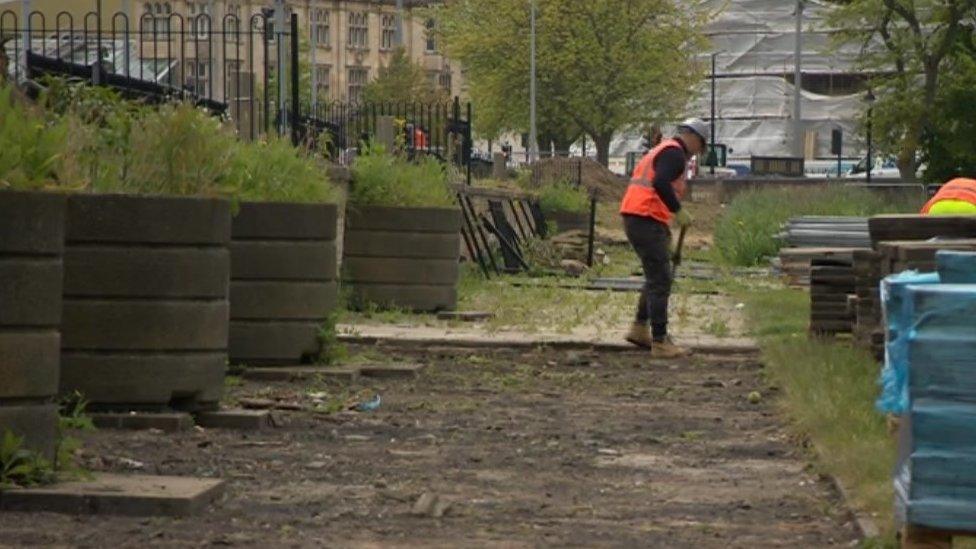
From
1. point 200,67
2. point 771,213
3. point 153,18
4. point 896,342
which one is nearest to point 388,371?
point 153,18

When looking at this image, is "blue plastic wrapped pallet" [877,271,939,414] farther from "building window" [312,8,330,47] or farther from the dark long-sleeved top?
"building window" [312,8,330,47]

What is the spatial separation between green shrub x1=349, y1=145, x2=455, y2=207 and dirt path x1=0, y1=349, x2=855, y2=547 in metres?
5.91

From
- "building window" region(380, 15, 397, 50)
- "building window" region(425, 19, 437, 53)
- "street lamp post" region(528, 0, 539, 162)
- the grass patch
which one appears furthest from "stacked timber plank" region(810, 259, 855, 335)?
"building window" region(380, 15, 397, 50)

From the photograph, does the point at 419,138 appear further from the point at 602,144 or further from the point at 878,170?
the point at 878,170

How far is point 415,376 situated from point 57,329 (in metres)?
6.61

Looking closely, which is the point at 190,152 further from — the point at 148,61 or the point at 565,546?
the point at 148,61

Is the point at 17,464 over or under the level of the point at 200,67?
under

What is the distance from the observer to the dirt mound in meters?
64.1

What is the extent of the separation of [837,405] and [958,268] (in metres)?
4.57

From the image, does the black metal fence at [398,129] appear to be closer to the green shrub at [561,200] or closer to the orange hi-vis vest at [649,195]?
the orange hi-vis vest at [649,195]

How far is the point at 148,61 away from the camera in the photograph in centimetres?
2305

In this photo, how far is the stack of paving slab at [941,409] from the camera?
25.3 feet

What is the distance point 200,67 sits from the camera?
26.5m

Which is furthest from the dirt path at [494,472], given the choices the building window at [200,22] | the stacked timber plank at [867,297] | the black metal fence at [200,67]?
A: the building window at [200,22]
